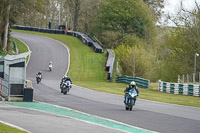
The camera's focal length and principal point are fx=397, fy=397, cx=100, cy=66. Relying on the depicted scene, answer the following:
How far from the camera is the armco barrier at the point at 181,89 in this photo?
3203cm

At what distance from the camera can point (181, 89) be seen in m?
33.5

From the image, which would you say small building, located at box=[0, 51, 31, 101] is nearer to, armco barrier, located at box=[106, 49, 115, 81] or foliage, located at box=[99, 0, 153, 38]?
armco barrier, located at box=[106, 49, 115, 81]

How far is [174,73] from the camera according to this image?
2341 inches

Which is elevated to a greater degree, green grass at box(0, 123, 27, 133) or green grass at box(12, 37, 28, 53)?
green grass at box(12, 37, 28, 53)

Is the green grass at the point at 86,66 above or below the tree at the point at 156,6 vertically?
below

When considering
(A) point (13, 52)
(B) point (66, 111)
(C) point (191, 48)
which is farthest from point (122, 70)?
(B) point (66, 111)

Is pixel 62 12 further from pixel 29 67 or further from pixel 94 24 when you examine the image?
pixel 29 67

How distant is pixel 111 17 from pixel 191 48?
81.4 feet

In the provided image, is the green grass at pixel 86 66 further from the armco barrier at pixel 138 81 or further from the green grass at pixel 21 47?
the green grass at pixel 21 47

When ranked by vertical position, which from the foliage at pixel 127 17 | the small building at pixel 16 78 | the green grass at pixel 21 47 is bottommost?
the small building at pixel 16 78

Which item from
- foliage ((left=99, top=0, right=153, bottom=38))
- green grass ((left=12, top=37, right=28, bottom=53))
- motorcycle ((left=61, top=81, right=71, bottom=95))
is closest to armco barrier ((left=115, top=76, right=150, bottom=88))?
motorcycle ((left=61, top=81, right=71, bottom=95))

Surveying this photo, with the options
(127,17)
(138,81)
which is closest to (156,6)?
(127,17)

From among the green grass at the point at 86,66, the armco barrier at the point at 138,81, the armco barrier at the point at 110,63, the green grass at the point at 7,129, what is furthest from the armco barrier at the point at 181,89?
the green grass at the point at 7,129

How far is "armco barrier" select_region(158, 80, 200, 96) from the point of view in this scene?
32031 millimetres
